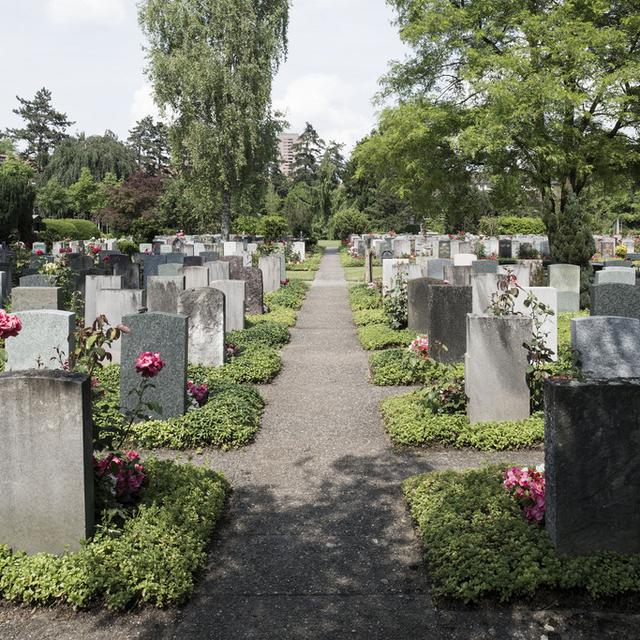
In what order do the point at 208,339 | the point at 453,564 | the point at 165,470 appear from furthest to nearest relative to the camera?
the point at 208,339 < the point at 165,470 < the point at 453,564

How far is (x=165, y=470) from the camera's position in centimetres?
623

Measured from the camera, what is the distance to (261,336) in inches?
542

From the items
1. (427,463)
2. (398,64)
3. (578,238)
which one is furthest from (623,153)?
(427,463)

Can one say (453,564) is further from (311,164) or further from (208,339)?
(311,164)

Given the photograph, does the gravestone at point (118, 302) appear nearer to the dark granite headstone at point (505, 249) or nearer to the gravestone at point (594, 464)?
the gravestone at point (594, 464)

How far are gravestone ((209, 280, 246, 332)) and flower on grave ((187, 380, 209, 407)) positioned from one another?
17.6 ft

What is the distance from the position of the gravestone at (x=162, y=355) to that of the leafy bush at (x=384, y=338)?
5929mm

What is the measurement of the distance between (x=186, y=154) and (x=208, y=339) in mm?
30183

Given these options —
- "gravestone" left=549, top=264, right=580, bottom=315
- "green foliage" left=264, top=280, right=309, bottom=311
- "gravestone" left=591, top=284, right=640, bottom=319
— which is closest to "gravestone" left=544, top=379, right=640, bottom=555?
"gravestone" left=591, top=284, right=640, bottom=319

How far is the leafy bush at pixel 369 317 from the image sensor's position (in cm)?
1659

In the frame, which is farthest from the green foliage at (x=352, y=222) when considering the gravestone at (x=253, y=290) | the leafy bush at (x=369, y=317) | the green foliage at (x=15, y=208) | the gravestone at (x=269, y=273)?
the leafy bush at (x=369, y=317)

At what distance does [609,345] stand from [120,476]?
18.6 feet

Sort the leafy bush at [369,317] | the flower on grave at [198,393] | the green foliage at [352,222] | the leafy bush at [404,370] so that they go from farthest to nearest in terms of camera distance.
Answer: the green foliage at [352,222]
the leafy bush at [369,317]
the leafy bush at [404,370]
the flower on grave at [198,393]

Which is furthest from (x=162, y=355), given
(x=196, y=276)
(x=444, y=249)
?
(x=444, y=249)
